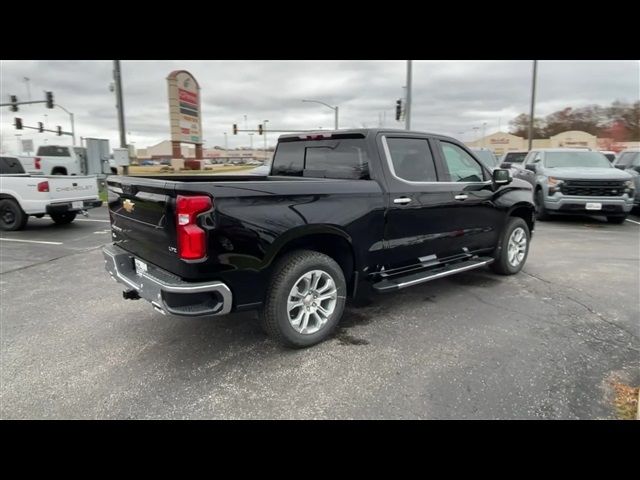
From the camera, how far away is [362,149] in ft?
13.4

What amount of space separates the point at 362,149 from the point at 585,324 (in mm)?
2810

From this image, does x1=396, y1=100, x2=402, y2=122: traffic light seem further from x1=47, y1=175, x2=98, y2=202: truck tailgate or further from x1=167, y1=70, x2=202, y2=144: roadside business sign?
x1=47, y1=175, x2=98, y2=202: truck tailgate

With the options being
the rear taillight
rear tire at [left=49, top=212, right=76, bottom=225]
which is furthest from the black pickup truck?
rear tire at [left=49, top=212, right=76, bottom=225]

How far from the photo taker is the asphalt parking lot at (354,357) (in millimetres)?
2816

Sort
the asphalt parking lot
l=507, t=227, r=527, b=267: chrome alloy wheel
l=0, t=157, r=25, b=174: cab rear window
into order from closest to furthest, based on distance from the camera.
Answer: the asphalt parking lot → l=507, t=227, r=527, b=267: chrome alloy wheel → l=0, t=157, r=25, b=174: cab rear window

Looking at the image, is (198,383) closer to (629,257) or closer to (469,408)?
(469,408)

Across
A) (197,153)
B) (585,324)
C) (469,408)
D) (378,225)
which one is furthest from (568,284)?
(197,153)

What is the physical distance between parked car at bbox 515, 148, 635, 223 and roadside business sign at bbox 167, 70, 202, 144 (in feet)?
71.2

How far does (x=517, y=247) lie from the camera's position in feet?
19.1

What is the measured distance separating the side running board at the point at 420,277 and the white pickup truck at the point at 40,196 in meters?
8.37

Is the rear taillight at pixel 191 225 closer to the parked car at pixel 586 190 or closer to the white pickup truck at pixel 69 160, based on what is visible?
the parked car at pixel 586 190

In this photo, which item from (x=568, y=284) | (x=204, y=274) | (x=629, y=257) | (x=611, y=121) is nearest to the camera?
(x=204, y=274)

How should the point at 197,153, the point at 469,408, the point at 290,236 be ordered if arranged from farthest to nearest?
1. the point at 197,153
2. the point at 290,236
3. the point at 469,408

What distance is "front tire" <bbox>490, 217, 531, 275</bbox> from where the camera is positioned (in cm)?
556
